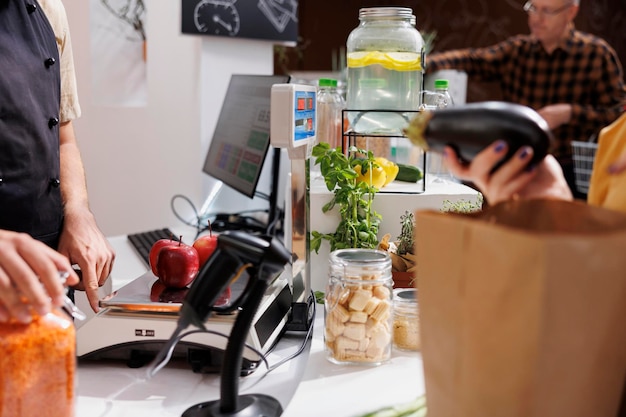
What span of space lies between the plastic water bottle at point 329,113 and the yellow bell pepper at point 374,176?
1.16 ft

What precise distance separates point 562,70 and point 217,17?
6.17 ft

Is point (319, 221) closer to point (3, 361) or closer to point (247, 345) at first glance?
point (247, 345)

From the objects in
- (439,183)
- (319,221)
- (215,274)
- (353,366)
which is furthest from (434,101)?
(215,274)

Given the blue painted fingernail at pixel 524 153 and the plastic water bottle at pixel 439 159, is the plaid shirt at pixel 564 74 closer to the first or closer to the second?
the plastic water bottle at pixel 439 159

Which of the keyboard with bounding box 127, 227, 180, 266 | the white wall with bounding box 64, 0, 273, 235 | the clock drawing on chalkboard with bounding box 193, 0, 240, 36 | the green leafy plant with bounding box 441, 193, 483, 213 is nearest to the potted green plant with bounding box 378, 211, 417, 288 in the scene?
the green leafy plant with bounding box 441, 193, 483, 213

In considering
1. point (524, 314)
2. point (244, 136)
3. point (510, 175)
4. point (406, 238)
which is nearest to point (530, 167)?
point (510, 175)

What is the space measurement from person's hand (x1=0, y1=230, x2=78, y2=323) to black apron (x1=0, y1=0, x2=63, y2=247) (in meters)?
0.70

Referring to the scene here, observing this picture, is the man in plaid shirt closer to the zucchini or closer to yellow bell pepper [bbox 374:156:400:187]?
the zucchini

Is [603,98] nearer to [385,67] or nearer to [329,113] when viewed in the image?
[329,113]

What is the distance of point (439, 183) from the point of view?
→ 5.59 feet

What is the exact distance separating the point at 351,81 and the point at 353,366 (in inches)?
30.0

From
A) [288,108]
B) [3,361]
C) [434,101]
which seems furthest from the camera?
[434,101]

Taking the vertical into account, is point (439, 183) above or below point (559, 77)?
below

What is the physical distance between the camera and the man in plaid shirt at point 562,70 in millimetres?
3344
